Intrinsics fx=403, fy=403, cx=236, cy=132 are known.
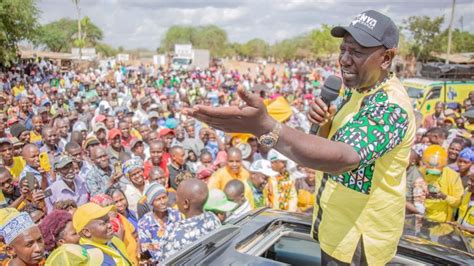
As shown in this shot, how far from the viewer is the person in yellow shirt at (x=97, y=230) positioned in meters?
2.83

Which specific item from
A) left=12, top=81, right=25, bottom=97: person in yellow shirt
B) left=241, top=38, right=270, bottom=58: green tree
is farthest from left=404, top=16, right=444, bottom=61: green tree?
left=241, top=38, right=270, bottom=58: green tree

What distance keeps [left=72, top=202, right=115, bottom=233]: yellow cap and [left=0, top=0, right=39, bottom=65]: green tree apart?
16203 mm

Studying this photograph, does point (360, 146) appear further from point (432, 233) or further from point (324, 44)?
point (324, 44)

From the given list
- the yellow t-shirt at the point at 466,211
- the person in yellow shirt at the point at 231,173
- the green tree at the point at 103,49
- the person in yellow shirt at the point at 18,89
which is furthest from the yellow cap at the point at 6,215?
the green tree at the point at 103,49

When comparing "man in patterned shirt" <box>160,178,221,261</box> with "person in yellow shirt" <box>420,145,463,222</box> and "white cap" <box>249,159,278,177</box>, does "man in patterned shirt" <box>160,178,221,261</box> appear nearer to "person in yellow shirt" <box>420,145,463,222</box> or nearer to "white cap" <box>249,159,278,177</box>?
"white cap" <box>249,159,278,177</box>

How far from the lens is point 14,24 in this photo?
18156mm

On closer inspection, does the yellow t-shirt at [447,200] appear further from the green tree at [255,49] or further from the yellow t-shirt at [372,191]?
the green tree at [255,49]

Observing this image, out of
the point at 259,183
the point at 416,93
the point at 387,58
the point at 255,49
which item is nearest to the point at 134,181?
the point at 259,183

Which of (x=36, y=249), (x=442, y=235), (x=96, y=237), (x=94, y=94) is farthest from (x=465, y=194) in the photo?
(x=94, y=94)

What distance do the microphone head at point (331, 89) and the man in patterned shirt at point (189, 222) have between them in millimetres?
1447

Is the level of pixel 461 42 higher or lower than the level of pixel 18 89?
higher

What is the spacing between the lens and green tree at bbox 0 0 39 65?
55.1 ft

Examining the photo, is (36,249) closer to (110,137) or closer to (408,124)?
(408,124)

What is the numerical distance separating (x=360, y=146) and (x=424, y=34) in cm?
3728
